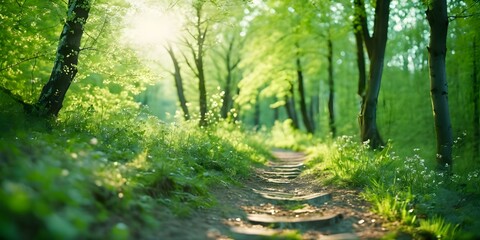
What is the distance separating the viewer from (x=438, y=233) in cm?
527

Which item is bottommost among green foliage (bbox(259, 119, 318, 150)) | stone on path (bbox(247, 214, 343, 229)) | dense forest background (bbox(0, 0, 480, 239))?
stone on path (bbox(247, 214, 343, 229))

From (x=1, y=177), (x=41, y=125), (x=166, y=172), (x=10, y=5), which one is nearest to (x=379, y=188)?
(x=166, y=172)

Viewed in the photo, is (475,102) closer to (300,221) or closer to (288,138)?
(300,221)

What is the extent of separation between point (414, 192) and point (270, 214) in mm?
2995

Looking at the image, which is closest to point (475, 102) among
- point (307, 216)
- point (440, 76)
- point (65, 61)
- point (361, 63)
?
point (361, 63)

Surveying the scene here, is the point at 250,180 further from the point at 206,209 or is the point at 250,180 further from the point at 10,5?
the point at 10,5

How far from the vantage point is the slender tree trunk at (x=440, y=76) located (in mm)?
8680

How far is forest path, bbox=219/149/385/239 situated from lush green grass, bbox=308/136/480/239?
0.39 metres

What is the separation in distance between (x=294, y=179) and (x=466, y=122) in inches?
421

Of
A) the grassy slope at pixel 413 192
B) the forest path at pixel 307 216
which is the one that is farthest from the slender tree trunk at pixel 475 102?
the forest path at pixel 307 216

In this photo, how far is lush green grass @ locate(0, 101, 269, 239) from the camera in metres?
2.96

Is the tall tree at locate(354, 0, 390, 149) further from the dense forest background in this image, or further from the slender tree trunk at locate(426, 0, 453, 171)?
the slender tree trunk at locate(426, 0, 453, 171)

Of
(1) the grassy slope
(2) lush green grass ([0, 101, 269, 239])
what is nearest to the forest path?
(1) the grassy slope

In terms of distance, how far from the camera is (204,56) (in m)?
18.1
